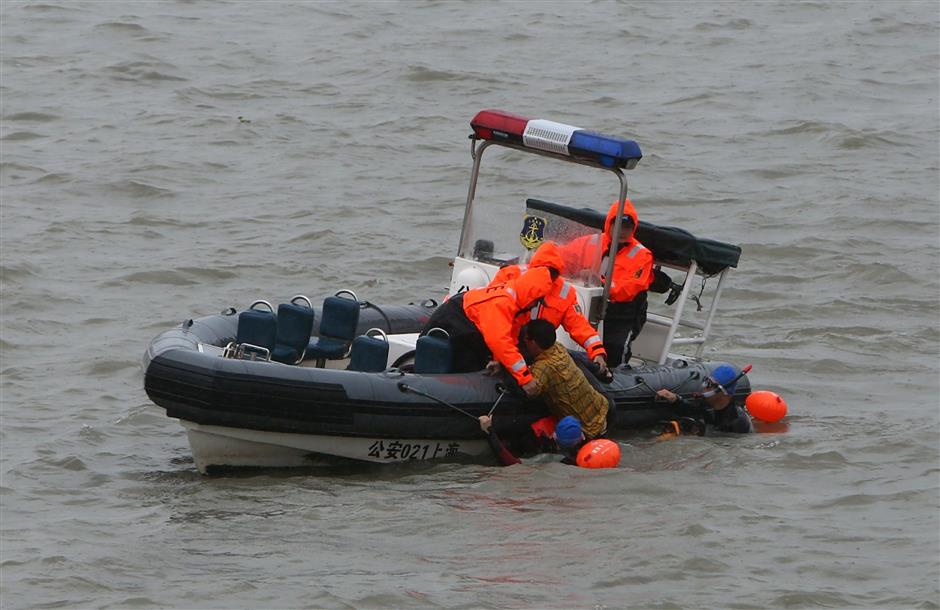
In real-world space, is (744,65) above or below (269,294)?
above

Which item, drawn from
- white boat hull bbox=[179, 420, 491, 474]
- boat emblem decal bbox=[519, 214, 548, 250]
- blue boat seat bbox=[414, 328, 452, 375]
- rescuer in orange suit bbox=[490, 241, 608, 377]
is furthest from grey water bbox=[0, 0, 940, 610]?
boat emblem decal bbox=[519, 214, 548, 250]

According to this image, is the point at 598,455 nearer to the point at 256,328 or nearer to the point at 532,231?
the point at 532,231

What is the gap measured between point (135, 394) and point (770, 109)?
395 inches

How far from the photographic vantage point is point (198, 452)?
8250mm

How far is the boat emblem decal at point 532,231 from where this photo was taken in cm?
966

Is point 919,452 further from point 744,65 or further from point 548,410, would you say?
point 744,65

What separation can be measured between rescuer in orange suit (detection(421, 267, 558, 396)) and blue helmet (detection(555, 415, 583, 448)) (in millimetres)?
237

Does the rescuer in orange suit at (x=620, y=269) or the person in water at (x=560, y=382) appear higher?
the rescuer in orange suit at (x=620, y=269)

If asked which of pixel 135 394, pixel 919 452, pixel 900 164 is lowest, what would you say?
pixel 135 394

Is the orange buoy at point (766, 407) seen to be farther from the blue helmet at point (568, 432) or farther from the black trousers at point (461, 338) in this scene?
the black trousers at point (461, 338)

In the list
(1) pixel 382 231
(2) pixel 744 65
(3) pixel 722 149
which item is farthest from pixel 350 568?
(2) pixel 744 65

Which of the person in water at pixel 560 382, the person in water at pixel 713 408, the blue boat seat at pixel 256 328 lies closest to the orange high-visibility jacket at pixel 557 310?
the person in water at pixel 560 382

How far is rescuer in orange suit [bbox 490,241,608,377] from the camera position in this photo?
8.75 meters

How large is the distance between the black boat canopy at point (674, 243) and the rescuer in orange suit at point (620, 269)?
23 centimetres
